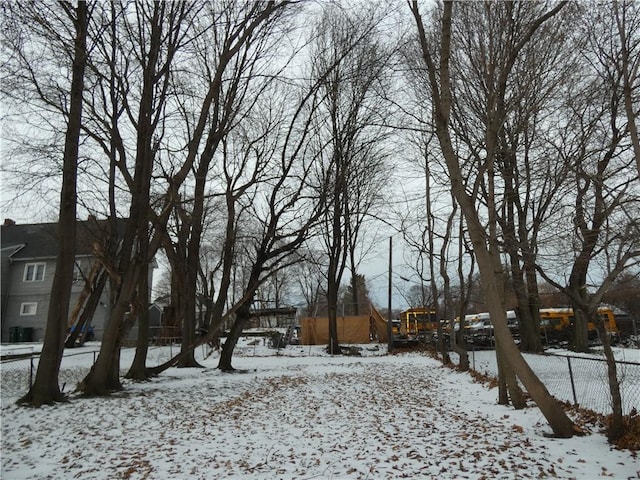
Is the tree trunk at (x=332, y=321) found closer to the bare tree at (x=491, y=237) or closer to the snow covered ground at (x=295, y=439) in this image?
the snow covered ground at (x=295, y=439)

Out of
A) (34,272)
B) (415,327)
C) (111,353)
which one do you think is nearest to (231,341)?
(111,353)

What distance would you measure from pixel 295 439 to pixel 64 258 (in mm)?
5839

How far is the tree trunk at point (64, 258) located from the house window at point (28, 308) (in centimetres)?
2708

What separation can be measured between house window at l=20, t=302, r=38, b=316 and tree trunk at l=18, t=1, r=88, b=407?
2708 centimetres

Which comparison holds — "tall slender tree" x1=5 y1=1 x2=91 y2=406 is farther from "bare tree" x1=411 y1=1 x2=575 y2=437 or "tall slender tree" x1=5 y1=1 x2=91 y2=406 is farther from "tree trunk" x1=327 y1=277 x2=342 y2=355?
"tree trunk" x1=327 y1=277 x2=342 y2=355

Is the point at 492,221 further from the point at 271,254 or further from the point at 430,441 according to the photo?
the point at 271,254

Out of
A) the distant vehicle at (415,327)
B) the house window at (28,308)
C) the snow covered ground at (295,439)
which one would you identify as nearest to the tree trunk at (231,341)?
the snow covered ground at (295,439)

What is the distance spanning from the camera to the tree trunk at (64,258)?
8.29m

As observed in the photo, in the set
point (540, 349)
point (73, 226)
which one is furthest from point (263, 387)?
point (540, 349)

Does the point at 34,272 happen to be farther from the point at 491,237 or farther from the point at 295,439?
the point at 491,237

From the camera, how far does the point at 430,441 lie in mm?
5793

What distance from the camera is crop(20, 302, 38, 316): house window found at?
3122cm

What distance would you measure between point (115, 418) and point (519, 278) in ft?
37.1

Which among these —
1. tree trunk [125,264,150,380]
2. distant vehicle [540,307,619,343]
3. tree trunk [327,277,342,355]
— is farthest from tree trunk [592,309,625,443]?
distant vehicle [540,307,619,343]
